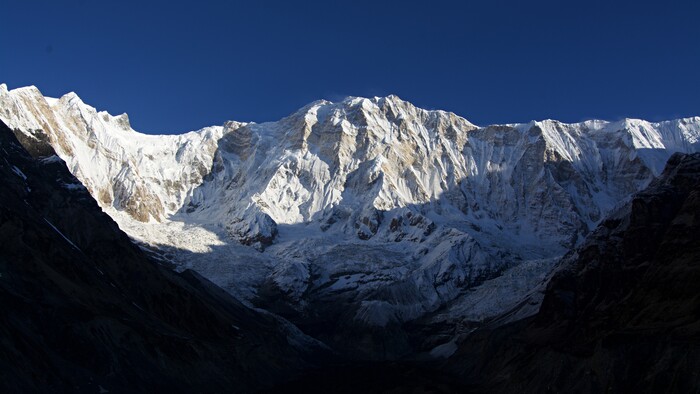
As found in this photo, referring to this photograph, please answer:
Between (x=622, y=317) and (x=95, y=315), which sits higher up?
(x=95, y=315)

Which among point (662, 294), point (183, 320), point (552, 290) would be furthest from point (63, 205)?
point (662, 294)

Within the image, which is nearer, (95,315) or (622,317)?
(95,315)

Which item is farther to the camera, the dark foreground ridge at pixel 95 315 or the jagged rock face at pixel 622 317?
the jagged rock face at pixel 622 317

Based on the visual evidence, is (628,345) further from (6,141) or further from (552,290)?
(6,141)

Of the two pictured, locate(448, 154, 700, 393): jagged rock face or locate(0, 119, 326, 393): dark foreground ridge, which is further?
locate(448, 154, 700, 393): jagged rock face
